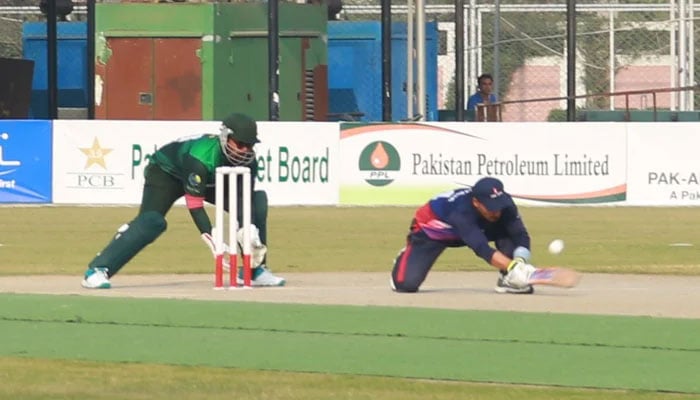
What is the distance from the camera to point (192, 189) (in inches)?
550

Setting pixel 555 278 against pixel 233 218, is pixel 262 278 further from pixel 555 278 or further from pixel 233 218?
pixel 555 278

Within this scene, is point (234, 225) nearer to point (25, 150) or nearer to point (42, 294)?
point (42, 294)

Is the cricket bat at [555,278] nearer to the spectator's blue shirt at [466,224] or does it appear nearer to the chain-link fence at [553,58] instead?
the spectator's blue shirt at [466,224]

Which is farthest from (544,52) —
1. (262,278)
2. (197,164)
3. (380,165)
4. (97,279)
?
(197,164)

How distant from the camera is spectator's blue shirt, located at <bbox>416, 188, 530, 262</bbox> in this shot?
13.6 metres

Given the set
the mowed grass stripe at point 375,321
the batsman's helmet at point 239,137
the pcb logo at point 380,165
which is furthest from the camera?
the pcb logo at point 380,165

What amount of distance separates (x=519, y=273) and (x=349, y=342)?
3.00m

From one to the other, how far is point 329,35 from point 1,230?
54.2 ft

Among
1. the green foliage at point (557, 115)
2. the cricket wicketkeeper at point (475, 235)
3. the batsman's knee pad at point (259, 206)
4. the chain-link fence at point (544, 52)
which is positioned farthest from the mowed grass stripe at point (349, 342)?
the green foliage at point (557, 115)

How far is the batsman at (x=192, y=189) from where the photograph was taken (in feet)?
45.7

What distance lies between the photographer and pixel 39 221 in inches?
966

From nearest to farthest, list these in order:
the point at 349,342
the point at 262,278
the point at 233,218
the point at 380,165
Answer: the point at 349,342 < the point at 233,218 < the point at 262,278 < the point at 380,165

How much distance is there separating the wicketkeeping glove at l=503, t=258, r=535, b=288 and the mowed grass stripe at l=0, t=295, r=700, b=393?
4.17 feet

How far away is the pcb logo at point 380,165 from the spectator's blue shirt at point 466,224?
43.4 ft
